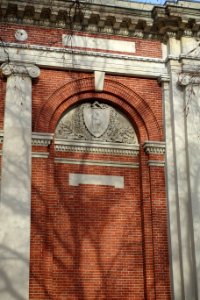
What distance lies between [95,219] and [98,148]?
1.85 m

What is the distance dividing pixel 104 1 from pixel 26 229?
6.49m

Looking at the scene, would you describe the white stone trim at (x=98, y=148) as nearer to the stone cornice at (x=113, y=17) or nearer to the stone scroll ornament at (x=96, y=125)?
the stone scroll ornament at (x=96, y=125)

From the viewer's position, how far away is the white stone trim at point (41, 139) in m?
14.4

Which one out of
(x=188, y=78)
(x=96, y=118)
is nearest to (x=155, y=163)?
(x=96, y=118)

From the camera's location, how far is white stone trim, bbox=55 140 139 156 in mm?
14828

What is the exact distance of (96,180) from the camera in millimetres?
14695

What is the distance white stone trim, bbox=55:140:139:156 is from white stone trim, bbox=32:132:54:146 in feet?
1.28

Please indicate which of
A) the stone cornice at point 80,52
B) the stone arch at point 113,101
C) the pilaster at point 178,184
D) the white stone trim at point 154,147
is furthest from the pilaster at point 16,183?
the pilaster at point 178,184

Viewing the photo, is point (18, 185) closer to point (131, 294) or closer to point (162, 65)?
point (131, 294)

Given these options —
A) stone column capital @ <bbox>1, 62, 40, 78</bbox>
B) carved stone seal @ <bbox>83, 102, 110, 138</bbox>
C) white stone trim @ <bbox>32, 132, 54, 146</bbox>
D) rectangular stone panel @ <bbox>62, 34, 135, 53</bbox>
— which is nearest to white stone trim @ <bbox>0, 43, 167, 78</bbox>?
stone column capital @ <bbox>1, 62, 40, 78</bbox>

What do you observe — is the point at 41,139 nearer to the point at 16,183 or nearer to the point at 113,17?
the point at 16,183

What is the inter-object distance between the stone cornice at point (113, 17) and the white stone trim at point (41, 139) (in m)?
2.95

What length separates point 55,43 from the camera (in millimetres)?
15203

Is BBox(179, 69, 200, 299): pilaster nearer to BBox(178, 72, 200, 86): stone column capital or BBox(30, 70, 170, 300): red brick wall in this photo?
BBox(178, 72, 200, 86): stone column capital
